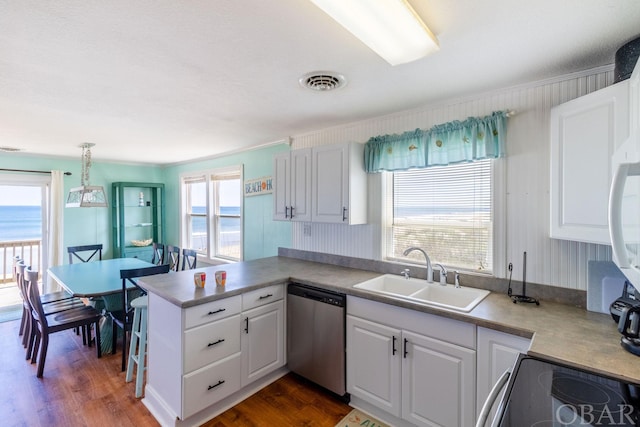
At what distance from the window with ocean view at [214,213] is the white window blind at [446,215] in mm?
2243

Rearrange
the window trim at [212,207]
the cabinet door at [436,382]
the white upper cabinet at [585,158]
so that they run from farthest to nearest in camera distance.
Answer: the window trim at [212,207] < the cabinet door at [436,382] < the white upper cabinet at [585,158]

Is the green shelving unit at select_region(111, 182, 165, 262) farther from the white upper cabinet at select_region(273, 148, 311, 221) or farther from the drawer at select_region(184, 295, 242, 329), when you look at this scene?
the drawer at select_region(184, 295, 242, 329)

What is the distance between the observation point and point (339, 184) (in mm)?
2617

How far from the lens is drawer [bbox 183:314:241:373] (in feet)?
6.25

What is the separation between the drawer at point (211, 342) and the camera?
1.91 metres

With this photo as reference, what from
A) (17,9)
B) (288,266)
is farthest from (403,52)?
(288,266)

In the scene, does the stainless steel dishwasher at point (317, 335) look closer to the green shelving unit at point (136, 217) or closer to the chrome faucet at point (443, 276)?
the chrome faucet at point (443, 276)

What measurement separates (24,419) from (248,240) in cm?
239

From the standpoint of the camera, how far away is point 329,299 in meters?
2.25

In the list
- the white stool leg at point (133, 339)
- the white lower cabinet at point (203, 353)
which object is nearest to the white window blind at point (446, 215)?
the white lower cabinet at point (203, 353)

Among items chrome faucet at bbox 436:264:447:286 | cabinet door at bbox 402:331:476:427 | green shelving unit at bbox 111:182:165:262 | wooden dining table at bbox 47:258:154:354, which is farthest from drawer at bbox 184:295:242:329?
green shelving unit at bbox 111:182:165:262

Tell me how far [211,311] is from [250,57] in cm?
156

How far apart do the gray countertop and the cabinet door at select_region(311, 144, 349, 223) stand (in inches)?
20.2

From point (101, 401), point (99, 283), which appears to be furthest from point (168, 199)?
point (101, 401)
